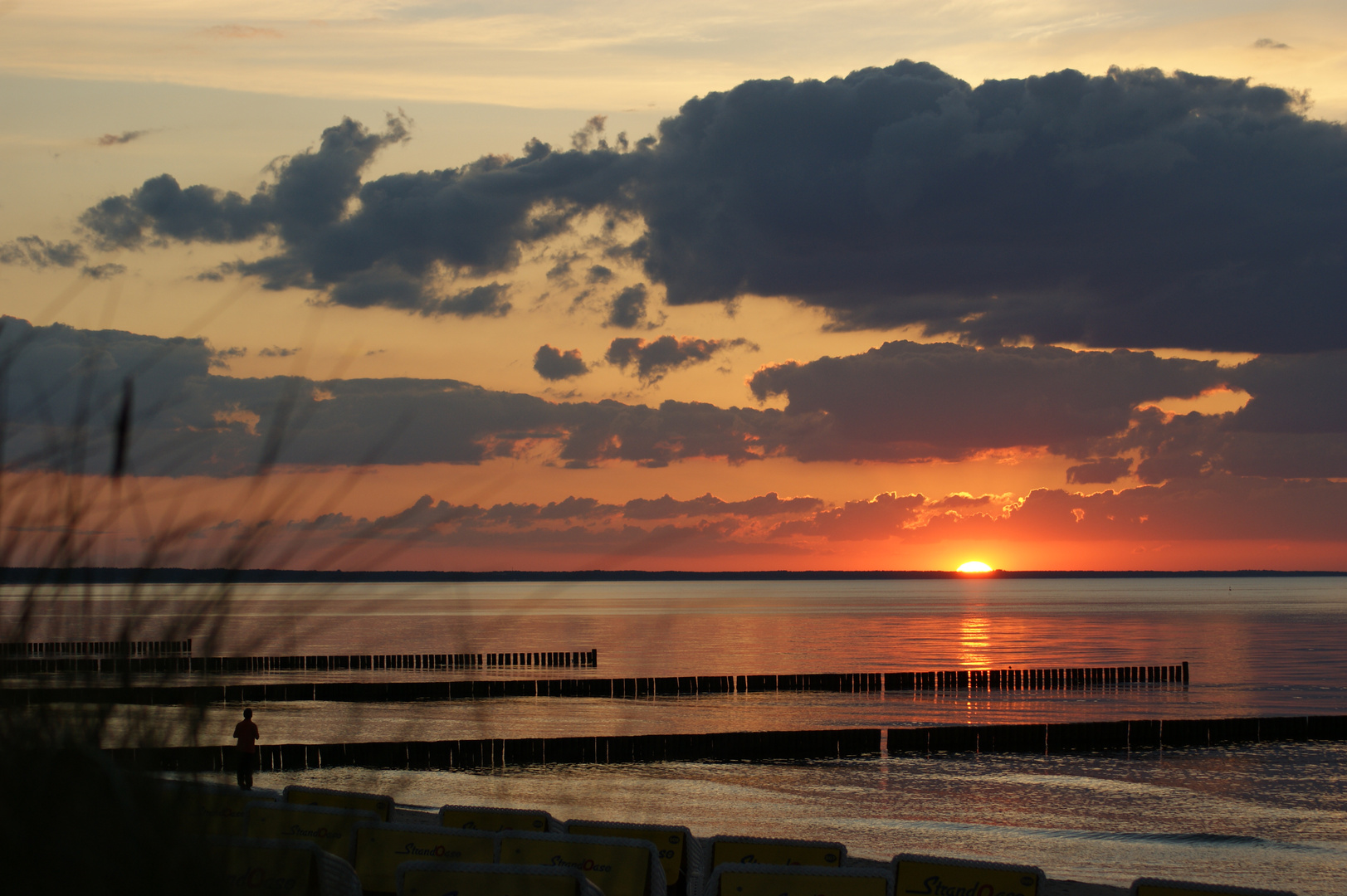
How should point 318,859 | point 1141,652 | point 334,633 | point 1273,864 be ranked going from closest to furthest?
point 318,859
point 1273,864
point 1141,652
point 334,633

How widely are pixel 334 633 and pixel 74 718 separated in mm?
144929

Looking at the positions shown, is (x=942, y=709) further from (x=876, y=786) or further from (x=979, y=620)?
(x=979, y=620)

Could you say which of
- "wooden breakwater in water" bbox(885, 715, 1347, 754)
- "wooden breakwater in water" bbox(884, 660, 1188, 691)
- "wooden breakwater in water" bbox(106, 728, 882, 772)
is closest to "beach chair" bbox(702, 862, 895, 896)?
"wooden breakwater in water" bbox(106, 728, 882, 772)

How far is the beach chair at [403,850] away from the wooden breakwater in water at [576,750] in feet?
82.1

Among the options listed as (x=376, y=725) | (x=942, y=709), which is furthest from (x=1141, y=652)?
(x=376, y=725)

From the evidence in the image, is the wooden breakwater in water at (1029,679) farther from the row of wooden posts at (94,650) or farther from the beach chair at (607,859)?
the row of wooden posts at (94,650)

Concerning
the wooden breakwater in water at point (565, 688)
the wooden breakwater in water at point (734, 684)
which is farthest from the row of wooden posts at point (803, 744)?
the wooden breakwater in water at point (734, 684)

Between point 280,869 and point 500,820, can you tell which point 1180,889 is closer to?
point 500,820

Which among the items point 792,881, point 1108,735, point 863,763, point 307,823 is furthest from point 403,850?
point 1108,735

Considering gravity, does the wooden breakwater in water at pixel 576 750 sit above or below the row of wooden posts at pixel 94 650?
below

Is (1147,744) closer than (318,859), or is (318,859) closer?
(318,859)

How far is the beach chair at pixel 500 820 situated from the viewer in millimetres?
11148

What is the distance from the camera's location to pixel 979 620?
165 meters

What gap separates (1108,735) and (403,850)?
45.8 m
